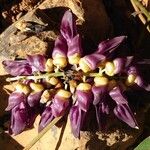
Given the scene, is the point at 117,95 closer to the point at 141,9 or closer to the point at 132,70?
the point at 132,70

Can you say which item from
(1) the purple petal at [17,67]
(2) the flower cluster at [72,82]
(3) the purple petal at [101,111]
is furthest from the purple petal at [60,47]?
(3) the purple petal at [101,111]

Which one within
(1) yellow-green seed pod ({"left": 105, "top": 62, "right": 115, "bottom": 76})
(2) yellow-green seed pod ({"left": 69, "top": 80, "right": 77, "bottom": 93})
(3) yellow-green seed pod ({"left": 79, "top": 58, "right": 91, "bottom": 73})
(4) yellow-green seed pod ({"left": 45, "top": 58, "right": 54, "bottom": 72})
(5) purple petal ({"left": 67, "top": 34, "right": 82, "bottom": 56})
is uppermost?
(5) purple petal ({"left": 67, "top": 34, "right": 82, "bottom": 56})

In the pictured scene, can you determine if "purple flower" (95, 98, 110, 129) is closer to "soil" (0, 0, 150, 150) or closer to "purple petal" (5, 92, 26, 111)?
"soil" (0, 0, 150, 150)

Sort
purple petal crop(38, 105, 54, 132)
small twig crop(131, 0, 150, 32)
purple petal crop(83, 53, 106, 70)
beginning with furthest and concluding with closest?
small twig crop(131, 0, 150, 32) → purple petal crop(38, 105, 54, 132) → purple petal crop(83, 53, 106, 70)

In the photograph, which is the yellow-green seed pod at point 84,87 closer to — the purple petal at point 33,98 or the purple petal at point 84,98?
the purple petal at point 84,98

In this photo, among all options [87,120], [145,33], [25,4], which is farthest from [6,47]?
[145,33]

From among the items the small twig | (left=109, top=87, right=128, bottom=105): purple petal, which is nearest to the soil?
the small twig

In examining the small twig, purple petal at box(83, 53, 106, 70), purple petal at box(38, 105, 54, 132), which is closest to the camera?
purple petal at box(83, 53, 106, 70)

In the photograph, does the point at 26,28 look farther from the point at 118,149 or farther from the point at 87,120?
the point at 118,149
